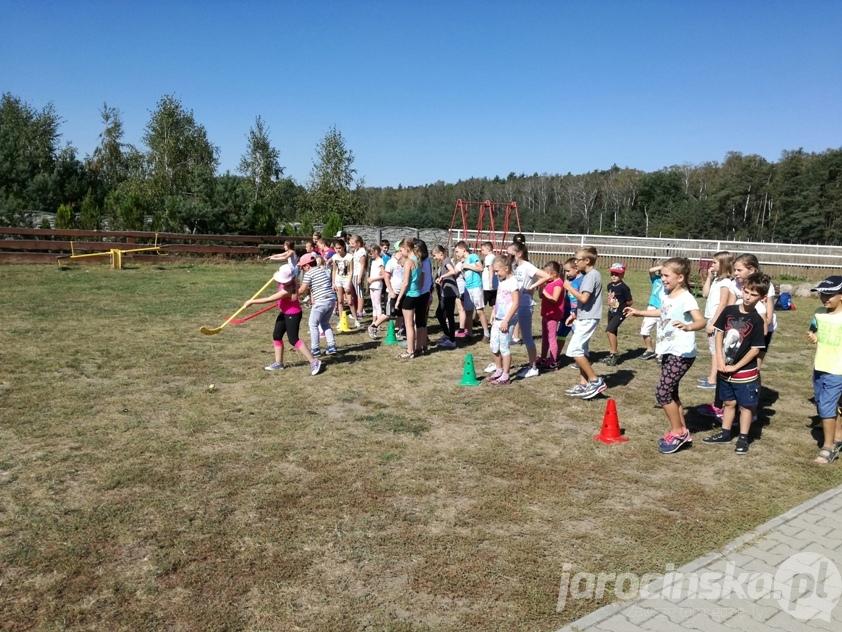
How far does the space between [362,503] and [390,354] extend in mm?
5510

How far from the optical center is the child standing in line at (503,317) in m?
8.22

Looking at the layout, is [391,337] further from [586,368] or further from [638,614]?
[638,614]

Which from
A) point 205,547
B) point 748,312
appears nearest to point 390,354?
point 748,312

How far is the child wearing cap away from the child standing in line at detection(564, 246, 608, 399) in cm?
240

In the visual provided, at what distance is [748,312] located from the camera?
6.04 m

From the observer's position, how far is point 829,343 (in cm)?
588

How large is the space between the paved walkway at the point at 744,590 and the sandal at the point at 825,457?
1612mm

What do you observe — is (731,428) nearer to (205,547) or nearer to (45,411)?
(205,547)

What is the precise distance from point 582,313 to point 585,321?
4.9 inches

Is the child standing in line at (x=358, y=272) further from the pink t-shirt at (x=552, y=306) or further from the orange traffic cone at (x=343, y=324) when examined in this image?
the pink t-shirt at (x=552, y=306)

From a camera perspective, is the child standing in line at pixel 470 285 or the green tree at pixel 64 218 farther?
the green tree at pixel 64 218

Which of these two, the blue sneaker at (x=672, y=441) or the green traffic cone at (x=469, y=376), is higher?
the green traffic cone at (x=469, y=376)

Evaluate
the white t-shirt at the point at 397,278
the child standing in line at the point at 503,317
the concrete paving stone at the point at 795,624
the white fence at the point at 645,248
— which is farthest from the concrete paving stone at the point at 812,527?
the white fence at the point at 645,248

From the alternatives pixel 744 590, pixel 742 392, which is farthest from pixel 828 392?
pixel 744 590
